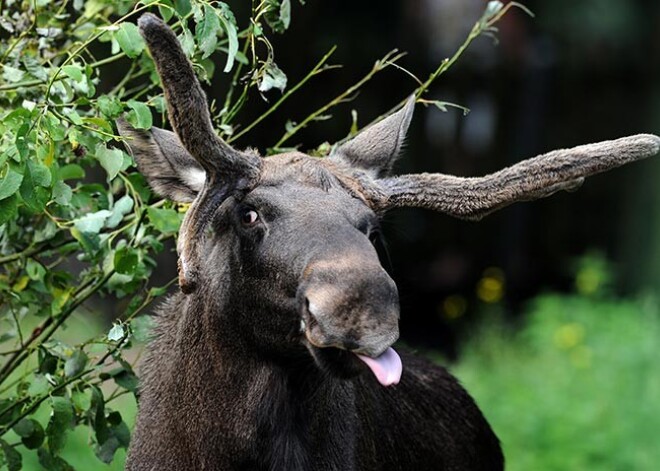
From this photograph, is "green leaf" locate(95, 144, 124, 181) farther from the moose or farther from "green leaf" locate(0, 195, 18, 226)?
"green leaf" locate(0, 195, 18, 226)

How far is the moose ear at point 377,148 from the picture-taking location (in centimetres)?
485

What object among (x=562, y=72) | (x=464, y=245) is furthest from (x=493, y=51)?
(x=464, y=245)

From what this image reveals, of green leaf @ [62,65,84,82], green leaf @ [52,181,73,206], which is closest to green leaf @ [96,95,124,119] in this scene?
green leaf @ [62,65,84,82]

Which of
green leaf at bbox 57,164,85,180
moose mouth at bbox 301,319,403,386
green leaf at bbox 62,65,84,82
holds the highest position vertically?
green leaf at bbox 62,65,84,82

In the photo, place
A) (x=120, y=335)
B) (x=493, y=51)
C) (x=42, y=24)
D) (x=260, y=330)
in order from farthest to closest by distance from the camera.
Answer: (x=493, y=51)
(x=42, y=24)
(x=120, y=335)
(x=260, y=330)

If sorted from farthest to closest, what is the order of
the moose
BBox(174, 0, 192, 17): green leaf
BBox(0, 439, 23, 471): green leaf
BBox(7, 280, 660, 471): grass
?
BBox(7, 280, 660, 471): grass < BBox(0, 439, 23, 471): green leaf < BBox(174, 0, 192, 17): green leaf < the moose

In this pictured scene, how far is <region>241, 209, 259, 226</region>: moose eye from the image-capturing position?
441 cm

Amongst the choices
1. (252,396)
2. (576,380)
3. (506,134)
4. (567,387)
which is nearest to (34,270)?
(252,396)

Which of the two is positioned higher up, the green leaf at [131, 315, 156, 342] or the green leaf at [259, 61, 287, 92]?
the green leaf at [259, 61, 287, 92]

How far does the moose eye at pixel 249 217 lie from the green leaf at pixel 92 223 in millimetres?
635

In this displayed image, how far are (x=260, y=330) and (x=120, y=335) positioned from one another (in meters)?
0.58

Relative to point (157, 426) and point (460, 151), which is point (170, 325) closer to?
point (157, 426)

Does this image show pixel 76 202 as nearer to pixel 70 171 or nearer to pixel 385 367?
pixel 70 171

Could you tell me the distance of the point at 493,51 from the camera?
13.1 meters
